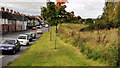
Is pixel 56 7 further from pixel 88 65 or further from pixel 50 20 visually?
pixel 88 65

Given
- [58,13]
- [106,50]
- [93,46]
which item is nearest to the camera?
[106,50]

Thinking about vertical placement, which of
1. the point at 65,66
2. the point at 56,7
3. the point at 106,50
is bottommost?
the point at 65,66

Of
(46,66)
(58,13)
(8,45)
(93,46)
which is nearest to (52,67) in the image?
(46,66)

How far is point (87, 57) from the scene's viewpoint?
39.4 ft

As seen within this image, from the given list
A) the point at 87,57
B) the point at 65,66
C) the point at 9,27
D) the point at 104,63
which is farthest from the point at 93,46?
the point at 9,27

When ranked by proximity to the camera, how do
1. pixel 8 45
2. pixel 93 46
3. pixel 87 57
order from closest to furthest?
pixel 87 57
pixel 93 46
pixel 8 45

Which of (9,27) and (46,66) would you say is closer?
(46,66)

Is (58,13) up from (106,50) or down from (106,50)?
up

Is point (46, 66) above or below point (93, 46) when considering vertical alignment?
below

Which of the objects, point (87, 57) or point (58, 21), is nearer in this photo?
point (87, 57)

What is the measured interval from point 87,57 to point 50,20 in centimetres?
714

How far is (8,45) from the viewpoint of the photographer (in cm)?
1518

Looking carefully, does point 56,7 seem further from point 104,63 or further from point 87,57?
point 104,63

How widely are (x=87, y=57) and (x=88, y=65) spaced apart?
186 centimetres
